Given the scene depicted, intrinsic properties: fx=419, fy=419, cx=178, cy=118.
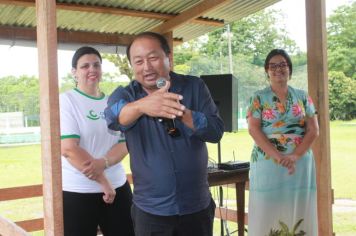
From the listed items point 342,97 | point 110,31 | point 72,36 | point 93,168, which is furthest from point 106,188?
point 342,97

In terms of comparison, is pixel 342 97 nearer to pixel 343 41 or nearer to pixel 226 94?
pixel 343 41

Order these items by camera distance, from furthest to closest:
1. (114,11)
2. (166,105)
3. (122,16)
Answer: (122,16), (114,11), (166,105)

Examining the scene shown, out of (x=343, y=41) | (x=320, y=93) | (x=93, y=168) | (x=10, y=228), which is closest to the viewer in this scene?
(x=10, y=228)

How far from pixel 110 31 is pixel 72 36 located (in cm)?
45

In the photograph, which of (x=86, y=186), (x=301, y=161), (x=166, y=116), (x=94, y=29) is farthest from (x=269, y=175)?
(x=94, y=29)

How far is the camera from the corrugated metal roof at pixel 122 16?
13.4 feet

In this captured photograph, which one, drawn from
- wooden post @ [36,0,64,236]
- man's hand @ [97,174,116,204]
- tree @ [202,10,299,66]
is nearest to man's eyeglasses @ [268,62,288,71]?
man's hand @ [97,174,116,204]

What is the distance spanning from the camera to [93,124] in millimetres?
2229

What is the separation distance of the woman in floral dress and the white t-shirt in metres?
1.07

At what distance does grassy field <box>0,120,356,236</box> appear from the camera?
946cm

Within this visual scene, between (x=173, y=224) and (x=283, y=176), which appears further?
(x=283, y=176)

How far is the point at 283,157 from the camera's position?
284cm

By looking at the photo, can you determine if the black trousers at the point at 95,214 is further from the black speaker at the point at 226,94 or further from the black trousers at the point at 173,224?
the black speaker at the point at 226,94

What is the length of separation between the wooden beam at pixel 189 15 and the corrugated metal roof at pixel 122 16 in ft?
0.17
